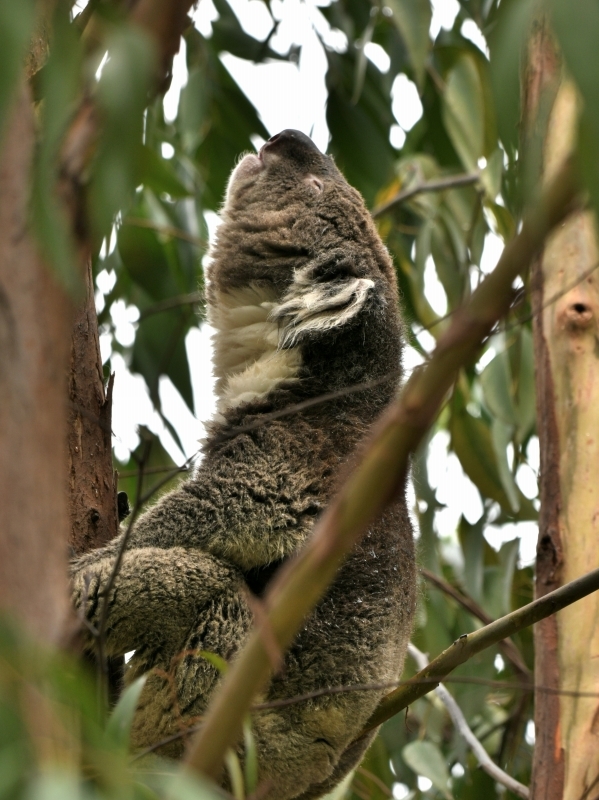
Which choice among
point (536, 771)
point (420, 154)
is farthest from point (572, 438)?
point (420, 154)

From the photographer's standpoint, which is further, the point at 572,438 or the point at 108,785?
the point at 572,438

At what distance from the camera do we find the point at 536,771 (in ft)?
8.04

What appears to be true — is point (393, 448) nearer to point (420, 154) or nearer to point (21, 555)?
point (21, 555)

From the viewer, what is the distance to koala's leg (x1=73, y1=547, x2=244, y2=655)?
86.0 inches

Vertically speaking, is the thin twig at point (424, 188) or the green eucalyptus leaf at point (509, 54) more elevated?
the thin twig at point (424, 188)

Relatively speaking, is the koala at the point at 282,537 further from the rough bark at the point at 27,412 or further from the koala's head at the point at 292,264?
the rough bark at the point at 27,412

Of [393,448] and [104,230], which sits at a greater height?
[104,230]

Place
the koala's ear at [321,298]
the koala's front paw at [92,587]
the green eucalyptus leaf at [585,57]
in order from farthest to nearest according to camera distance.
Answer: the koala's ear at [321,298] → the koala's front paw at [92,587] → the green eucalyptus leaf at [585,57]

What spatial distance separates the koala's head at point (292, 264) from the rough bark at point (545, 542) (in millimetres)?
440

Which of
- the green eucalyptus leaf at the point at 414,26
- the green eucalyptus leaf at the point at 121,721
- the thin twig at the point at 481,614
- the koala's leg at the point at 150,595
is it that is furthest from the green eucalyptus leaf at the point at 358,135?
the green eucalyptus leaf at the point at 121,721

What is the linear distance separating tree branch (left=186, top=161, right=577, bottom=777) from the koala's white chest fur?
1728 mm

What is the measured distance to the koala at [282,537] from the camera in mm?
2219

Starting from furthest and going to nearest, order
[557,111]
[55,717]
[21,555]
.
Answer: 1. [557,111]
2. [55,717]
3. [21,555]

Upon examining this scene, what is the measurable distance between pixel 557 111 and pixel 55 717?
250 centimetres
